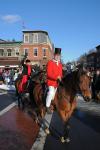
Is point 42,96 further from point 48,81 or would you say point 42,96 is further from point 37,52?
point 37,52

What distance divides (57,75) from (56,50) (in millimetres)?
683

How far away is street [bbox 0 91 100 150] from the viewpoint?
862 cm

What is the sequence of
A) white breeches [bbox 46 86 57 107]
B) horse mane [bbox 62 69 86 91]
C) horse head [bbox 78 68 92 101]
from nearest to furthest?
horse head [bbox 78 68 92 101] < horse mane [bbox 62 69 86 91] < white breeches [bbox 46 86 57 107]

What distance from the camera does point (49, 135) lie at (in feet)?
32.6

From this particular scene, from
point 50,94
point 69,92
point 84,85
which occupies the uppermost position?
point 84,85

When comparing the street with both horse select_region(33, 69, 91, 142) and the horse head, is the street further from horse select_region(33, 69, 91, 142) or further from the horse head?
the horse head

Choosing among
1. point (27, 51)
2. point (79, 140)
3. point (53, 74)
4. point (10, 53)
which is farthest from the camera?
point (10, 53)

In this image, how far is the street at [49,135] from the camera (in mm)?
8625

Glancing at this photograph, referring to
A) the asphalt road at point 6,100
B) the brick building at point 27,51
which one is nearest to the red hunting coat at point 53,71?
the asphalt road at point 6,100

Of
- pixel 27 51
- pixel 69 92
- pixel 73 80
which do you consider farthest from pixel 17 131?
pixel 27 51

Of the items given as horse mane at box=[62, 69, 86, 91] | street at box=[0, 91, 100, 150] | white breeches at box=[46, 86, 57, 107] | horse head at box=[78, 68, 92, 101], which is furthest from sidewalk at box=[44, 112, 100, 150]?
horse mane at box=[62, 69, 86, 91]

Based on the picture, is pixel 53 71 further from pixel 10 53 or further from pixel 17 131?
pixel 10 53

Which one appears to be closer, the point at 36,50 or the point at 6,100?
the point at 6,100

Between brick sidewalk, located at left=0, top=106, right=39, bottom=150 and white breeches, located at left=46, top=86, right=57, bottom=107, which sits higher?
white breeches, located at left=46, top=86, right=57, bottom=107
